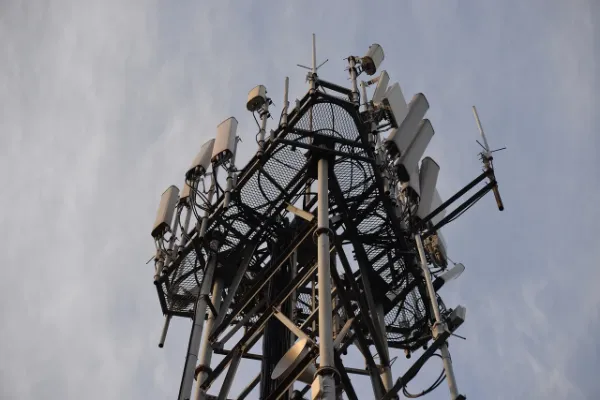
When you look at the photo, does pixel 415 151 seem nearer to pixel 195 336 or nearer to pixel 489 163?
pixel 489 163

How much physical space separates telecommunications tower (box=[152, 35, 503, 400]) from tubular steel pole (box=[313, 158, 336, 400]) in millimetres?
58

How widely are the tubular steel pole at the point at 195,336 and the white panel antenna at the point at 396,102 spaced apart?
18.7 ft

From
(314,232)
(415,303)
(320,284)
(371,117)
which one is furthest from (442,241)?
(320,284)

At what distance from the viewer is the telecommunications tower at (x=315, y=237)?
14281 millimetres

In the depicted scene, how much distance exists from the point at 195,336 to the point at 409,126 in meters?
6.84

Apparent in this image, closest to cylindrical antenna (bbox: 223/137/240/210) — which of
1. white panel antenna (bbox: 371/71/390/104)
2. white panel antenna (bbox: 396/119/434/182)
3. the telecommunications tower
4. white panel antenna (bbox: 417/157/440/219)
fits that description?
the telecommunications tower

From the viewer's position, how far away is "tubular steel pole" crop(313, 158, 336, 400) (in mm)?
10539

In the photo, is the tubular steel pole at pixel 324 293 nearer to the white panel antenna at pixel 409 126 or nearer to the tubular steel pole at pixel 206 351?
the white panel antenna at pixel 409 126

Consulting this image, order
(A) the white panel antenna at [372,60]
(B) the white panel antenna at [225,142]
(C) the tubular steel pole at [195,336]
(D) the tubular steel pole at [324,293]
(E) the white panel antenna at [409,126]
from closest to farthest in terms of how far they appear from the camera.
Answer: (D) the tubular steel pole at [324,293], (C) the tubular steel pole at [195,336], (E) the white panel antenna at [409,126], (B) the white panel antenna at [225,142], (A) the white panel antenna at [372,60]

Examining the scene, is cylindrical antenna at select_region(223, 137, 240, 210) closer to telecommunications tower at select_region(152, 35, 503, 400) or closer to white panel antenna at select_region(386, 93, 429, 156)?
telecommunications tower at select_region(152, 35, 503, 400)

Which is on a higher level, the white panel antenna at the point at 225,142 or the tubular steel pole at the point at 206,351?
the white panel antenna at the point at 225,142

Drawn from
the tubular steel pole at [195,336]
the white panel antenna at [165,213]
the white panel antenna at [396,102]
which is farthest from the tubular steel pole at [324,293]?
the white panel antenna at [165,213]

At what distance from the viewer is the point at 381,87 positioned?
18.2m

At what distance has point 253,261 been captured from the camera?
17.1m
